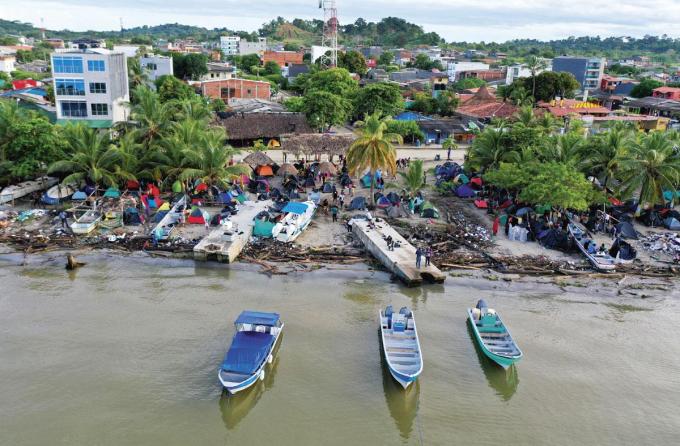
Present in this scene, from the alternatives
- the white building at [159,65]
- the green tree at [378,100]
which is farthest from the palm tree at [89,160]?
the white building at [159,65]

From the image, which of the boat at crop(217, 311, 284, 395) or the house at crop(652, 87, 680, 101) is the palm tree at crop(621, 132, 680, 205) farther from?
the house at crop(652, 87, 680, 101)

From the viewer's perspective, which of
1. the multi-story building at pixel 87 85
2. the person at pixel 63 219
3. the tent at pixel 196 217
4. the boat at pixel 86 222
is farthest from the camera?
the multi-story building at pixel 87 85

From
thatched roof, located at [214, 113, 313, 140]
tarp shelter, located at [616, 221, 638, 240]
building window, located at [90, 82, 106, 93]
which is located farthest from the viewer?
thatched roof, located at [214, 113, 313, 140]

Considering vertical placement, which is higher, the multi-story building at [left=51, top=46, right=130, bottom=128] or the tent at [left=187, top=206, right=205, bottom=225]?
the multi-story building at [left=51, top=46, right=130, bottom=128]

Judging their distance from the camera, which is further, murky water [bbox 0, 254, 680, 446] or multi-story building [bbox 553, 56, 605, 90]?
multi-story building [bbox 553, 56, 605, 90]

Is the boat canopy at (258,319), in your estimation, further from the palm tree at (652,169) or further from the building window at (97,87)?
the building window at (97,87)

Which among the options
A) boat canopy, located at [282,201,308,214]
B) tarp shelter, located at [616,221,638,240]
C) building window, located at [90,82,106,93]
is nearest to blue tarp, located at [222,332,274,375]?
boat canopy, located at [282,201,308,214]

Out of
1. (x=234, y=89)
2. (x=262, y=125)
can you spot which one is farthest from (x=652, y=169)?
(x=234, y=89)
